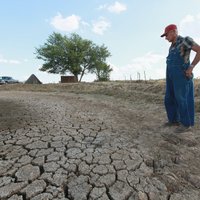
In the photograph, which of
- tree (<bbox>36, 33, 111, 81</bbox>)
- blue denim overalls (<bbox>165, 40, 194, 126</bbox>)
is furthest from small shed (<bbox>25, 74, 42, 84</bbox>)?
blue denim overalls (<bbox>165, 40, 194, 126</bbox>)

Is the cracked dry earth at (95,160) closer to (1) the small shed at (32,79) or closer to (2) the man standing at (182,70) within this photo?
(2) the man standing at (182,70)

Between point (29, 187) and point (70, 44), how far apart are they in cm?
2667

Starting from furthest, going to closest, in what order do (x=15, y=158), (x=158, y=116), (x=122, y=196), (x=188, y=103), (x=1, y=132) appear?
(x=158, y=116) → (x=188, y=103) → (x=1, y=132) → (x=15, y=158) → (x=122, y=196)

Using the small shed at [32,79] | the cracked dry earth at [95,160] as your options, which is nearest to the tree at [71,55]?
Result: the small shed at [32,79]

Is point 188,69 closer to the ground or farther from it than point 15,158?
farther from it

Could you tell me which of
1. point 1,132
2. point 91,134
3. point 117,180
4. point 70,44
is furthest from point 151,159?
point 70,44

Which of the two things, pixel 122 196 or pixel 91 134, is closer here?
pixel 122 196

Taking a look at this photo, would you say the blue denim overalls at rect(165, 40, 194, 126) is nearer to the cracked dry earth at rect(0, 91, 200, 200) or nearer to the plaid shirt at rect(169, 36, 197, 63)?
the plaid shirt at rect(169, 36, 197, 63)

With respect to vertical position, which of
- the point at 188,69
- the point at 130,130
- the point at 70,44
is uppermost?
the point at 70,44

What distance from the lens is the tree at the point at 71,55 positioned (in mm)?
26969

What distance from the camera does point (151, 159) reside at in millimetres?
2576

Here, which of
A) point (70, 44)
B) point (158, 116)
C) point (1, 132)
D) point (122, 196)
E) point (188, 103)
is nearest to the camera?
point (122, 196)

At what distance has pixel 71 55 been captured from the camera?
26656mm

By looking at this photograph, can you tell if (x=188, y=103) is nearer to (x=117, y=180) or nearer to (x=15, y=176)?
(x=117, y=180)
